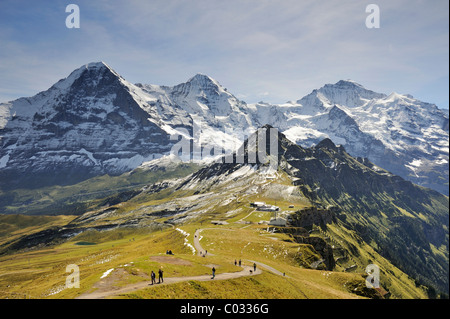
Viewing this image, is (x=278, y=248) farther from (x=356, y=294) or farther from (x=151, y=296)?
(x=151, y=296)

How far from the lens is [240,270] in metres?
63.9

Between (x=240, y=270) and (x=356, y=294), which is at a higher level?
(x=240, y=270)

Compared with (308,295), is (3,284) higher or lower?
lower
